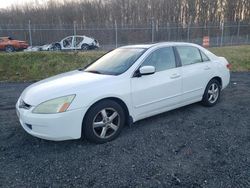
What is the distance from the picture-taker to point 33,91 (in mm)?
3773

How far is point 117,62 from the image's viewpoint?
14.4 ft

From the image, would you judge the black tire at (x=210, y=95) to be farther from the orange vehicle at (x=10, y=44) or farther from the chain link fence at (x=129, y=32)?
the orange vehicle at (x=10, y=44)

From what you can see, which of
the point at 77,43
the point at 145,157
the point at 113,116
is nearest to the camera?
the point at 145,157

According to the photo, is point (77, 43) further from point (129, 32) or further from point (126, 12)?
point (126, 12)

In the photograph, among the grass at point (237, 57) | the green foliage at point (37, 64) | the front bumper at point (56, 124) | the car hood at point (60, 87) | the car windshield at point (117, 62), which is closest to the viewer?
the front bumper at point (56, 124)

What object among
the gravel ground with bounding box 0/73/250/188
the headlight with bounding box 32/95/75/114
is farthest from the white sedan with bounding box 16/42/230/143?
the gravel ground with bounding box 0/73/250/188

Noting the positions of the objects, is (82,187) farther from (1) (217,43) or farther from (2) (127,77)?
(1) (217,43)

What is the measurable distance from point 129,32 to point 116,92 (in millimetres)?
19446

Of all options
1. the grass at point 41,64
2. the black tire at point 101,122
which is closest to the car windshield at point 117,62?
the black tire at point 101,122

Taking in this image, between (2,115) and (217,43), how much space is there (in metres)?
22.9

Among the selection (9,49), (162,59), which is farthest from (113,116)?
(9,49)

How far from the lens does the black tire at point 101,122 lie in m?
3.51

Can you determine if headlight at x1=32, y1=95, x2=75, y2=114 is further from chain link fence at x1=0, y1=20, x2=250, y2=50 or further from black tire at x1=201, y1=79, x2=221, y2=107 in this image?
chain link fence at x1=0, y1=20, x2=250, y2=50

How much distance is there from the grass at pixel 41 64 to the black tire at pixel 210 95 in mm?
6254
